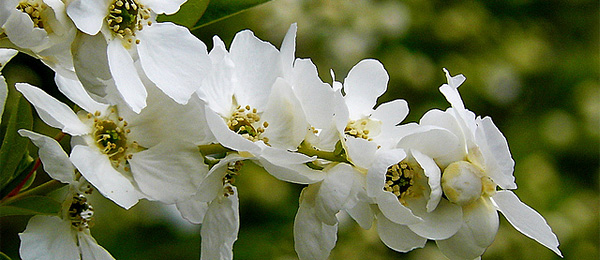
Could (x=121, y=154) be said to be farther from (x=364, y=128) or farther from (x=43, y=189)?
(x=364, y=128)

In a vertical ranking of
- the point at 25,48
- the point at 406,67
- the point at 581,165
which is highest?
the point at 25,48

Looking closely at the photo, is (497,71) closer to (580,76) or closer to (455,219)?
(580,76)

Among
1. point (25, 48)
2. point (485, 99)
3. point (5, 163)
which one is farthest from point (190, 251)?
point (25, 48)

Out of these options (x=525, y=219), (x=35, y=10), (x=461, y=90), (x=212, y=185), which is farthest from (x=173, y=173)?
(x=461, y=90)

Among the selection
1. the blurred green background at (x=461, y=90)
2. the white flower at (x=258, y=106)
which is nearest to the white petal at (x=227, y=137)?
the white flower at (x=258, y=106)

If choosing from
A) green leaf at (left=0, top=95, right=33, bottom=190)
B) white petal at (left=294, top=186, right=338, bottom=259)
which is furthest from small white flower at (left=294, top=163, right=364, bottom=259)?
green leaf at (left=0, top=95, right=33, bottom=190)

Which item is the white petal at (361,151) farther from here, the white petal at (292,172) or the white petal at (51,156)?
the white petal at (51,156)
